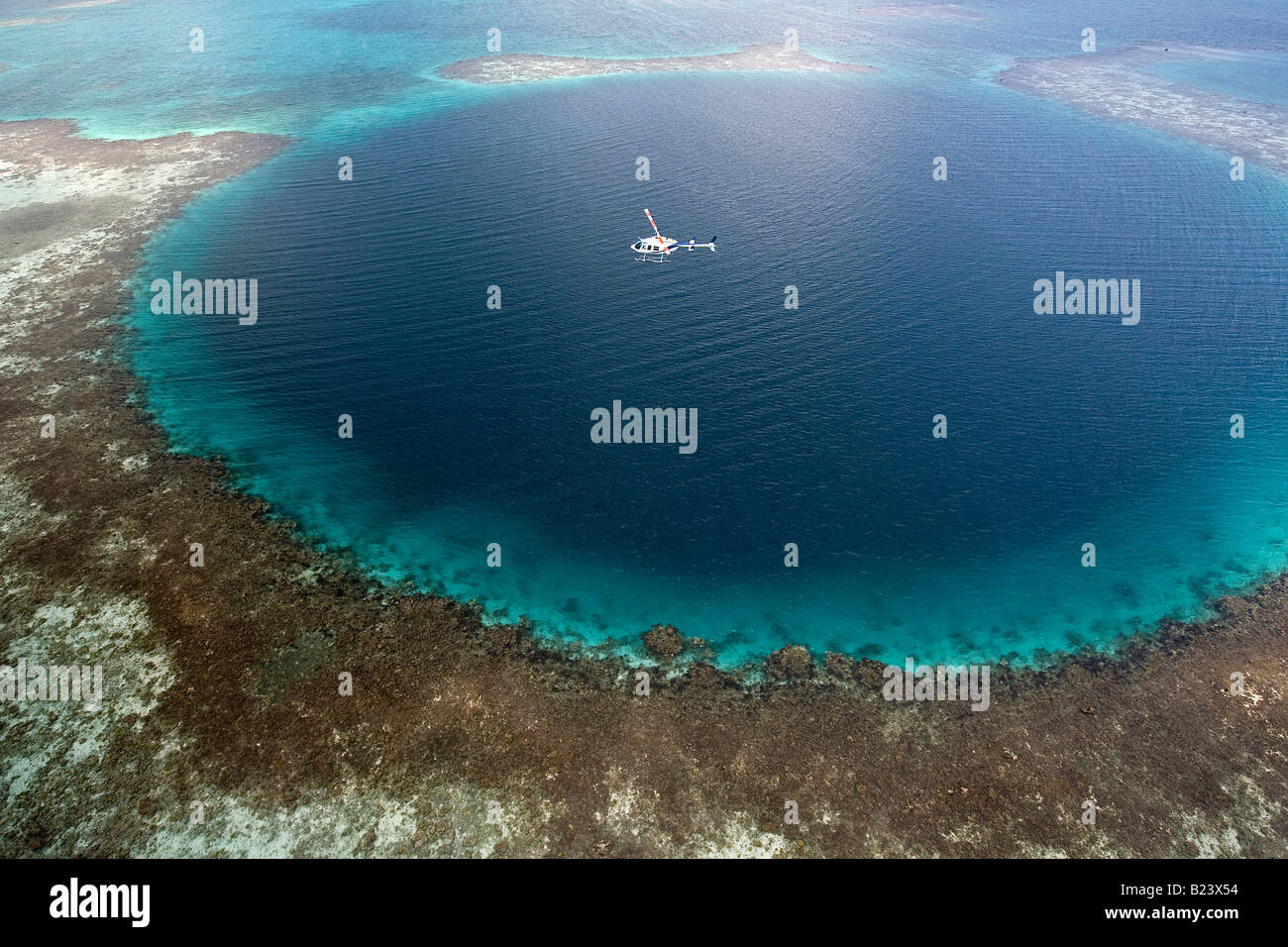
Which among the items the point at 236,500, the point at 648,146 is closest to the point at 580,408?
the point at 236,500

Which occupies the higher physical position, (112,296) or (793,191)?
(793,191)

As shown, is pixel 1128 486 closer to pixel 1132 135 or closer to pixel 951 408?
pixel 951 408

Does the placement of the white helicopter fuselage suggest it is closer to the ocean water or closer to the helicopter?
the helicopter

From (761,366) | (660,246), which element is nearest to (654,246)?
(660,246)

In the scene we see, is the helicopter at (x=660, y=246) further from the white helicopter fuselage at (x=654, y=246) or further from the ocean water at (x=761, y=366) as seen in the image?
the ocean water at (x=761, y=366)

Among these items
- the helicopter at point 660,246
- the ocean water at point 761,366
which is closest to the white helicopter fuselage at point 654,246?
the helicopter at point 660,246

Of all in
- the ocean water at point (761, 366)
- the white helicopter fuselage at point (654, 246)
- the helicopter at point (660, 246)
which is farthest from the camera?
the helicopter at point (660, 246)

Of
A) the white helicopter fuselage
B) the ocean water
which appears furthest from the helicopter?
the ocean water

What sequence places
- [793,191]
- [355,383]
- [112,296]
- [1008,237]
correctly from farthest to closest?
[793,191], [1008,237], [112,296], [355,383]
